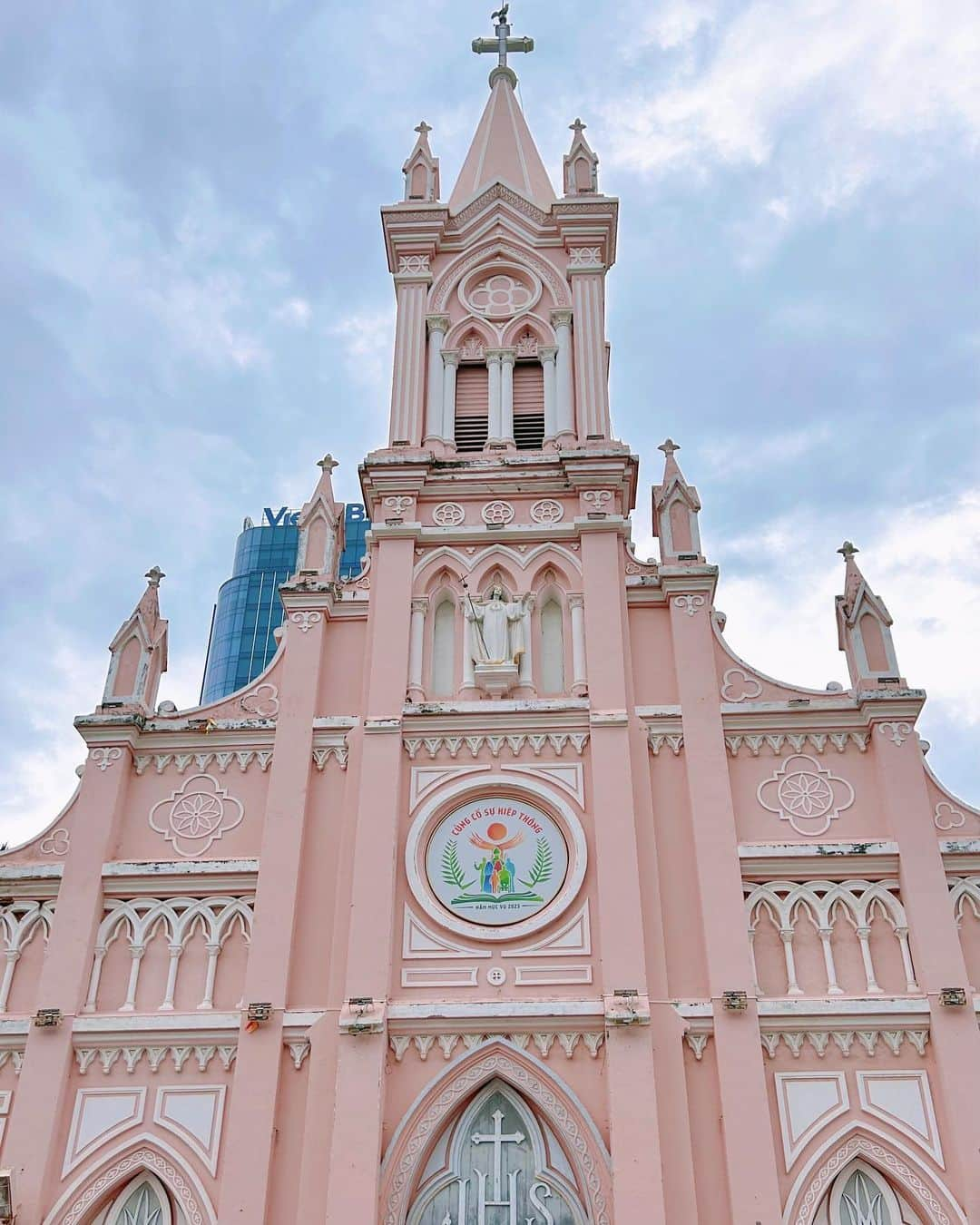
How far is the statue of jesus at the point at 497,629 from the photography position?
52.0ft

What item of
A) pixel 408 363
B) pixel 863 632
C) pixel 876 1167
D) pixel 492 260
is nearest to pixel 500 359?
pixel 408 363

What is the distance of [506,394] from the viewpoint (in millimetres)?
18812

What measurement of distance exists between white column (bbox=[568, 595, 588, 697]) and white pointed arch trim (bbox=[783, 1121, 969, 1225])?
566cm

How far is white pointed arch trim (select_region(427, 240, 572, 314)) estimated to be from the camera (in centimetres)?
1975

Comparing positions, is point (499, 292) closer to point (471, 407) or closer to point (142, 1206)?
point (471, 407)

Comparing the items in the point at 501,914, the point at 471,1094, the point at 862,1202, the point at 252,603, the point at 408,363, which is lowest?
the point at 862,1202

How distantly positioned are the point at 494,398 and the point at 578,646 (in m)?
4.66

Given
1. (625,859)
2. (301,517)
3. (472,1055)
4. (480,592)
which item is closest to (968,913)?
(625,859)

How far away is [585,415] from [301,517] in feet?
14.2

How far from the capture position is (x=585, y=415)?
60.0ft

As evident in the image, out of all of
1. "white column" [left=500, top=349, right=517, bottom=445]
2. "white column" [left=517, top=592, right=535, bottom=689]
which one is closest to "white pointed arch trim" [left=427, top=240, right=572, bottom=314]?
"white column" [left=500, top=349, right=517, bottom=445]

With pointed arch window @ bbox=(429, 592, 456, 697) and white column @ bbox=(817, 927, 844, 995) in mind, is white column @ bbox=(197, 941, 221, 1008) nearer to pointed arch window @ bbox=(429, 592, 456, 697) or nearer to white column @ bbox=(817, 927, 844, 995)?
pointed arch window @ bbox=(429, 592, 456, 697)

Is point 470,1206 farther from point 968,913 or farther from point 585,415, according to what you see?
point 585,415

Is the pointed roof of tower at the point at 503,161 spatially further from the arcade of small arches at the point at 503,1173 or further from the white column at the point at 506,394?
the arcade of small arches at the point at 503,1173
